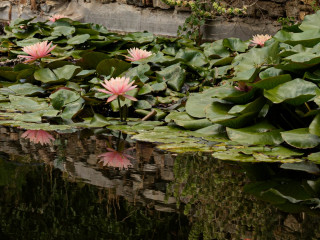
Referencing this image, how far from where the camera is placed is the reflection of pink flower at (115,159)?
176 cm

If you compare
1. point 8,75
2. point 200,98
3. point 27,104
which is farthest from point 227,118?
point 8,75

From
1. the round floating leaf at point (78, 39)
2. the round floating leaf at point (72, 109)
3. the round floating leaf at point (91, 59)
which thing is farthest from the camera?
the round floating leaf at point (78, 39)

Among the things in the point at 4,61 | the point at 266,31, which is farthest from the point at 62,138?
the point at 266,31

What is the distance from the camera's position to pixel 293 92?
200 cm

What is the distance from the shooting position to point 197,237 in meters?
1.11

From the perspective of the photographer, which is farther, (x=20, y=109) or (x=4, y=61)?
(x=4, y=61)

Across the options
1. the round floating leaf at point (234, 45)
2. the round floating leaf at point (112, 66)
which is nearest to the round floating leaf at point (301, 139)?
the round floating leaf at point (112, 66)

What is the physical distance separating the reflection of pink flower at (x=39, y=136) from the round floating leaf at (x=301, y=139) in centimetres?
101

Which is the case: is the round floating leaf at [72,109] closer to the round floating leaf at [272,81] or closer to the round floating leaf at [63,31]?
the round floating leaf at [272,81]

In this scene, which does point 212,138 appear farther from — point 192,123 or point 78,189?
point 78,189

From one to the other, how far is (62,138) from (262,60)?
105cm

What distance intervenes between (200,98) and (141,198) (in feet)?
3.88

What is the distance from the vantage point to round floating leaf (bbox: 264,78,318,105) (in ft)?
6.46

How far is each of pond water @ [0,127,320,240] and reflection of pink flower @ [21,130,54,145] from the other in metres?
0.09
